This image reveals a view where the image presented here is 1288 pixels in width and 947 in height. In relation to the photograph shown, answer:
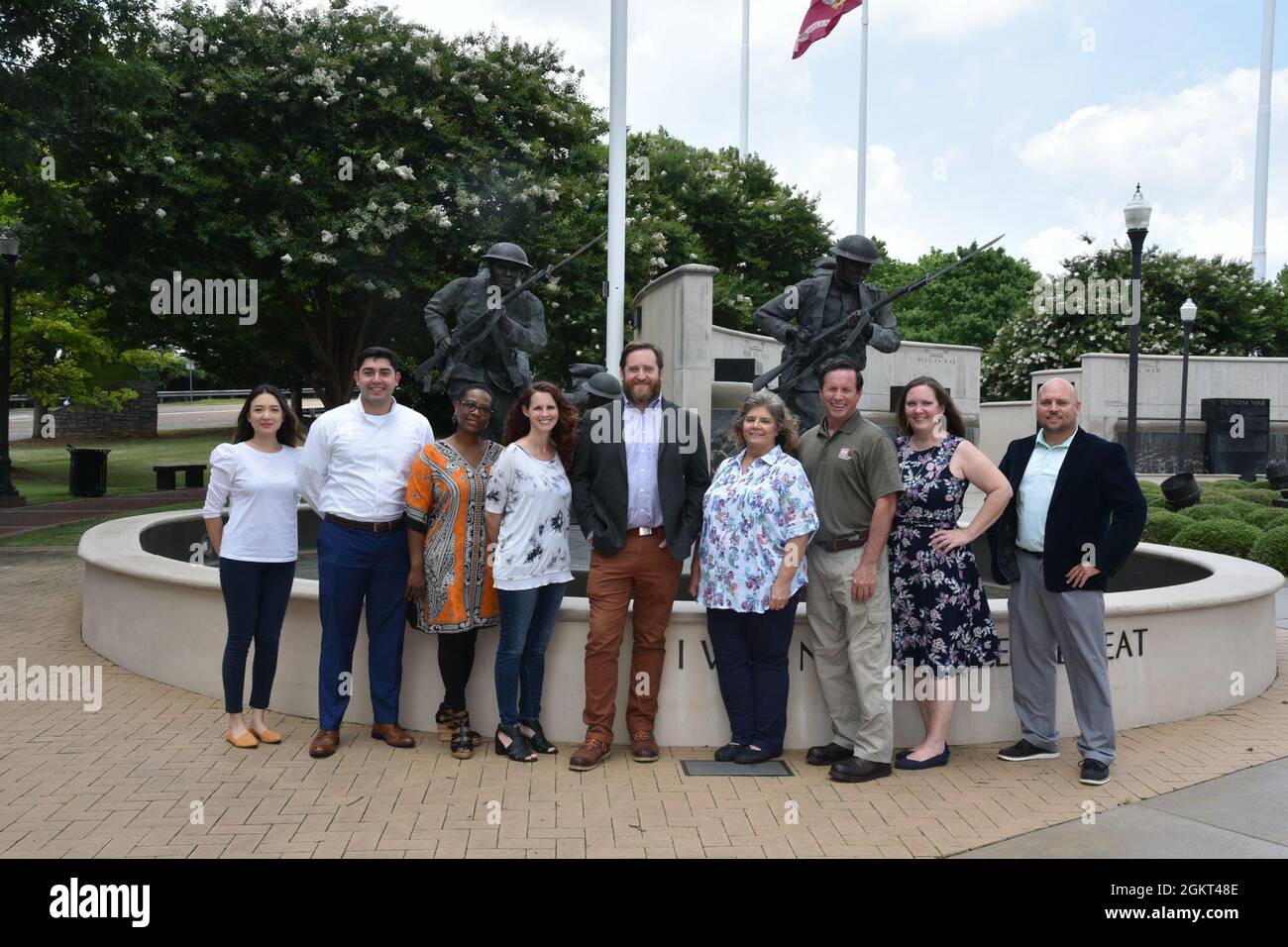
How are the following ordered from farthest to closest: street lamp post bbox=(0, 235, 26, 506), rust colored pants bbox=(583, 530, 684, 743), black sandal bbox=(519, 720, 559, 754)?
street lamp post bbox=(0, 235, 26, 506), black sandal bbox=(519, 720, 559, 754), rust colored pants bbox=(583, 530, 684, 743)

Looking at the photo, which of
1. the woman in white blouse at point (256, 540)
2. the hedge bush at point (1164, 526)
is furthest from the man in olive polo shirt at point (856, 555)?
the hedge bush at point (1164, 526)

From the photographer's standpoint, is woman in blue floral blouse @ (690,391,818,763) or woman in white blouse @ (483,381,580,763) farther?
woman in white blouse @ (483,381,580,763)

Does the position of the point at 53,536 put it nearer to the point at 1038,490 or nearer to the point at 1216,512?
the point at 1038,490

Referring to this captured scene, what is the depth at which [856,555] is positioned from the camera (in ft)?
18.2

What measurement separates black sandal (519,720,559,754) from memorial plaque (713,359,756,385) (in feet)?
33.3

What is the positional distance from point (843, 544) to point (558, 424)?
1.58 m

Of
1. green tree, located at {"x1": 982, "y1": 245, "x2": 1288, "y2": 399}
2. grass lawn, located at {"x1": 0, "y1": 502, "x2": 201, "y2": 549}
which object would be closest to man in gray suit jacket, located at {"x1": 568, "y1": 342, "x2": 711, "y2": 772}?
grass lawn, located at {"x1": 0, "y1": 502, "x2": 201, "y2": 549}

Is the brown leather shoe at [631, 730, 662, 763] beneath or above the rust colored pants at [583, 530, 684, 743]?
beneath

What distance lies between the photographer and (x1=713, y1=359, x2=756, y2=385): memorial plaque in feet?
52.2

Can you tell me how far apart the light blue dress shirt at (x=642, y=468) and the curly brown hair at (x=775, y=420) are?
0.41m

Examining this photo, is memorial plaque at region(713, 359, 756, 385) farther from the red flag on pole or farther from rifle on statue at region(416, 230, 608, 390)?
the red flag on pole

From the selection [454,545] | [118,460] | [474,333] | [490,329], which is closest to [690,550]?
[454,545]

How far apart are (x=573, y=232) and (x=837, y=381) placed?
1737cm

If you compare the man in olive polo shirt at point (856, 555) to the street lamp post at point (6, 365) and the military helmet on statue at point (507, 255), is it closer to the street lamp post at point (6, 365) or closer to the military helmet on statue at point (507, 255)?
the military helmet on statue at point (507, 255)
